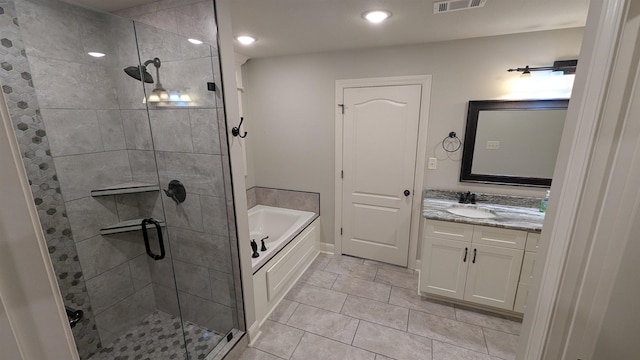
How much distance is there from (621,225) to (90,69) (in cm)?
266

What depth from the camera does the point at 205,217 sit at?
1862 millimetres

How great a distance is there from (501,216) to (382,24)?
188cm

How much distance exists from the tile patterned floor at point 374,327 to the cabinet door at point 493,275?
0.61ft

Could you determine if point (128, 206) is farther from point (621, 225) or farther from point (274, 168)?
point (621, 225)

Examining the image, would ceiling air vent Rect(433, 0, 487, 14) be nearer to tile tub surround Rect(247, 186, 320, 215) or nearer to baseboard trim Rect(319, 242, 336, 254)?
tile tub surround Rect(247, 186, 320, 215)

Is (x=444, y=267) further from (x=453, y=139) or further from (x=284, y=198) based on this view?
(x=284, y=198)

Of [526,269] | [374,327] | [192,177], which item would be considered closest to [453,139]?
[526,269]

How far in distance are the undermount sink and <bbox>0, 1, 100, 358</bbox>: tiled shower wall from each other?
2.97m

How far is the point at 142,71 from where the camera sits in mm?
1721

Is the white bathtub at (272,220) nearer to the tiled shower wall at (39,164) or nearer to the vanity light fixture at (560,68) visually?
the tiled shower wall at (39,164)

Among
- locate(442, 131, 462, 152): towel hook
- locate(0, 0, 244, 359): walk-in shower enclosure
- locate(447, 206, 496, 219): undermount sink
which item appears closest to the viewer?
locate(0, 0, 244, 359): walk-in shower enclosure

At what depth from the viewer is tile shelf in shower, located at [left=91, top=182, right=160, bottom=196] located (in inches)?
72.4

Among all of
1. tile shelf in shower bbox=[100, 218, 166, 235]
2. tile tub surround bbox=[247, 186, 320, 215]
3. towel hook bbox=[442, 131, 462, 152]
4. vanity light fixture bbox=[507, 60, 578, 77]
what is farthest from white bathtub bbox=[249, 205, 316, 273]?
vanity light fixture bbox=[507, 60, 578, 77]

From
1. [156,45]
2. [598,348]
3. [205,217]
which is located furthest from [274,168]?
Result: [598,348]
